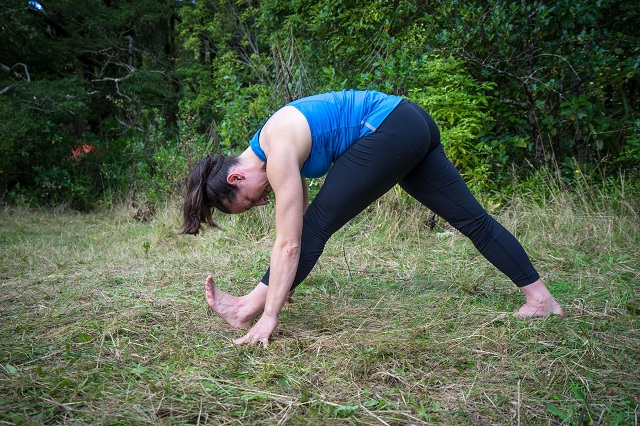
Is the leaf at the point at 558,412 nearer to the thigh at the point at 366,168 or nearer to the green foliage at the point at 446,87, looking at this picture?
the thigh at the point at 366,168

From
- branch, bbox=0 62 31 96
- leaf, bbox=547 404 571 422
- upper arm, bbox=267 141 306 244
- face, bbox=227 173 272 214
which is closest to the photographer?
leaf, bbox=547 404 571 422

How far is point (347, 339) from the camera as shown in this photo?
7.07 feet

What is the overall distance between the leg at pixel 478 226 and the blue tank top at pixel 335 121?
1.29 feet

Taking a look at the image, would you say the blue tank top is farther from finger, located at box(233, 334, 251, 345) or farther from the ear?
finger, located at box(233, 334, 251, 345)

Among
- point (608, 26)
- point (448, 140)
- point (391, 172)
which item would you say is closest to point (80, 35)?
point (448, 140)

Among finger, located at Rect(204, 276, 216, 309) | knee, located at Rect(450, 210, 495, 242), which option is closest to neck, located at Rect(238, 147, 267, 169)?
finger, located at Rect(204, 276, 216, 309)

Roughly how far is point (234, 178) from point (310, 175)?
34 cm

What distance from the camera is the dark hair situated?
219 centimetres

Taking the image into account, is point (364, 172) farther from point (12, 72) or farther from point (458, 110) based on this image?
point (12, 72)

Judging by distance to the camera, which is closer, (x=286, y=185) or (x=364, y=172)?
(x=286, y=185)

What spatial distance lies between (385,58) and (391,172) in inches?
144

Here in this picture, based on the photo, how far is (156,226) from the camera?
5.31m

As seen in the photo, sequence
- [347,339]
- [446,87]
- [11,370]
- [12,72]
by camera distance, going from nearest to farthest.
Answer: [11,370], [347,339], [446,87], [12,72]

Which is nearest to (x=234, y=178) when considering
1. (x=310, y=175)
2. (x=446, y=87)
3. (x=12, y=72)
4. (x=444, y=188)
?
(x=310, y=175)
